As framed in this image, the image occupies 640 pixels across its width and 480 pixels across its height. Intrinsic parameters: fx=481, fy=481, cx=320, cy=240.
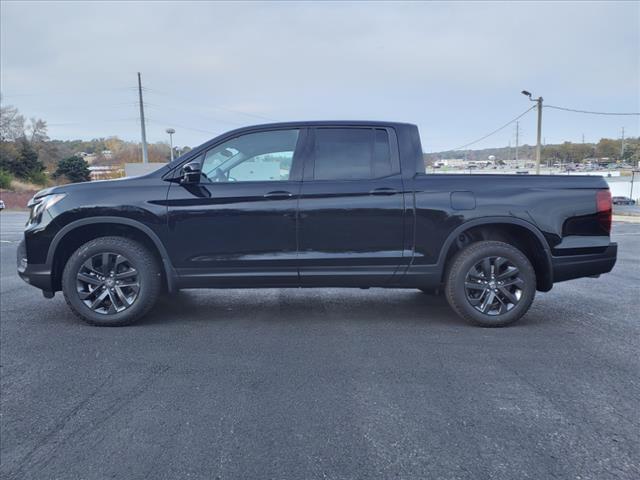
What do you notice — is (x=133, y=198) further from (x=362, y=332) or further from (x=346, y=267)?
(x=362, y=332)

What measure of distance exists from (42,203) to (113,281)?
3.22ft

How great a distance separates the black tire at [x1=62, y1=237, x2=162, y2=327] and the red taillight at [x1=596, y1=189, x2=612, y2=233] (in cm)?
410

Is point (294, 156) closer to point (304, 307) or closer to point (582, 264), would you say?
point (304, 307)

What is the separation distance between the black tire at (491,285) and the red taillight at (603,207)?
79 centimetres

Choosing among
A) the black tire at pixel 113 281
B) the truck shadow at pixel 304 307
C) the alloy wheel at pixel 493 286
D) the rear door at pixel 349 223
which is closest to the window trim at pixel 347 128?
the rear door at pixel 349 223

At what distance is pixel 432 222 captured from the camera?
14.3 ft

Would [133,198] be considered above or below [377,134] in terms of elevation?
below

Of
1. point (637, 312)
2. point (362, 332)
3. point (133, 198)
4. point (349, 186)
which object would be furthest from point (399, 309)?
point (133, 198)

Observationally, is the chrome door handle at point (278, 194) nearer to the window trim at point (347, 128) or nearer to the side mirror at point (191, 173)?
the window trim at point (347, 128)

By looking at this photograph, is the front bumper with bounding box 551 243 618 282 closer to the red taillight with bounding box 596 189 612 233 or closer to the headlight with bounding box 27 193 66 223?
the red taillight with bounding box 596 189 612 233

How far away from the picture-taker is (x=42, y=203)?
445cm

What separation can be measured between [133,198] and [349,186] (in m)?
1.96

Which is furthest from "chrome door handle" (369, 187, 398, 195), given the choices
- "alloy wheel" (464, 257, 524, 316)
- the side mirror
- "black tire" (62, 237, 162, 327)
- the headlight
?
the headlight

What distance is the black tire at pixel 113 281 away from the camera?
14.3ft
